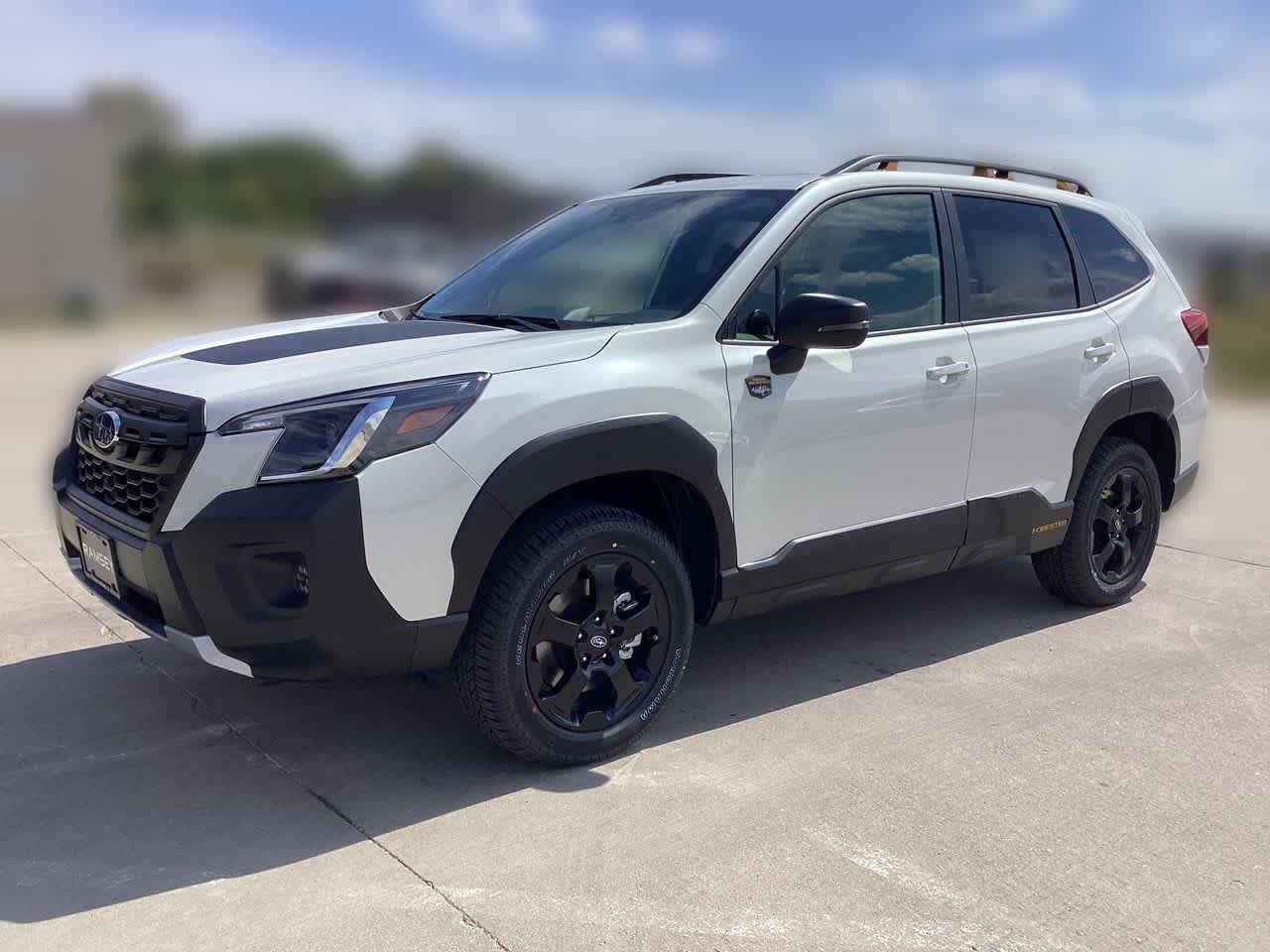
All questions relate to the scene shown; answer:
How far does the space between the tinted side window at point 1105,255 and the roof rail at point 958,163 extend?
239 millimetres

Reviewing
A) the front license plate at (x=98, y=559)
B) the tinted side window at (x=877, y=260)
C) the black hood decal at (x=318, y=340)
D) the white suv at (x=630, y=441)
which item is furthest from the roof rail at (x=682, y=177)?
the front license plate at (x=98, y=559)

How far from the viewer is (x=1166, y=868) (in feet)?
10.6

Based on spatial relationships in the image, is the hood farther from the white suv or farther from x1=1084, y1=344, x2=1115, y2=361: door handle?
x1=1084, y1=344, x2=1115, y2=361: door handle

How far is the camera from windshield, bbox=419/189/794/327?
415 cm

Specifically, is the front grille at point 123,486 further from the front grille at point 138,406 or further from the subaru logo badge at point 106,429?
the front grille at point 138,406

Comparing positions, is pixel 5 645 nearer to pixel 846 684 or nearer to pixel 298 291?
pixel 846 684

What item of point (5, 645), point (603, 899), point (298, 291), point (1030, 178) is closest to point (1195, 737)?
point (603, 899)

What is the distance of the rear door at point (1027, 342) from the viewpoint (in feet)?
15.3

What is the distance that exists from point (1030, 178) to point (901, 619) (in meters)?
2.07

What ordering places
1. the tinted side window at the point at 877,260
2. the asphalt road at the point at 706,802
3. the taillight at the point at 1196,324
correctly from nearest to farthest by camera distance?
the asphalt road at the point at 706,802 → the tinted side window at the point at 877,260 → the taillight at the point at 1196,324

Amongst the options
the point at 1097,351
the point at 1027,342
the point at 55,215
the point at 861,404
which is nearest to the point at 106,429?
the point at 861,404

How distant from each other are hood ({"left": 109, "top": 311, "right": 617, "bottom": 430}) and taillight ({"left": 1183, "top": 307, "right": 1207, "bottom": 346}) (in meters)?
3.17

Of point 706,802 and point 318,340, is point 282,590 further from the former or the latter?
point 706,802

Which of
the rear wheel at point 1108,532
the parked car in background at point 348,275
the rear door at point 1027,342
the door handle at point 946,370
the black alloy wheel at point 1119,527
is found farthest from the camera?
the parked car in background at point 348,275
